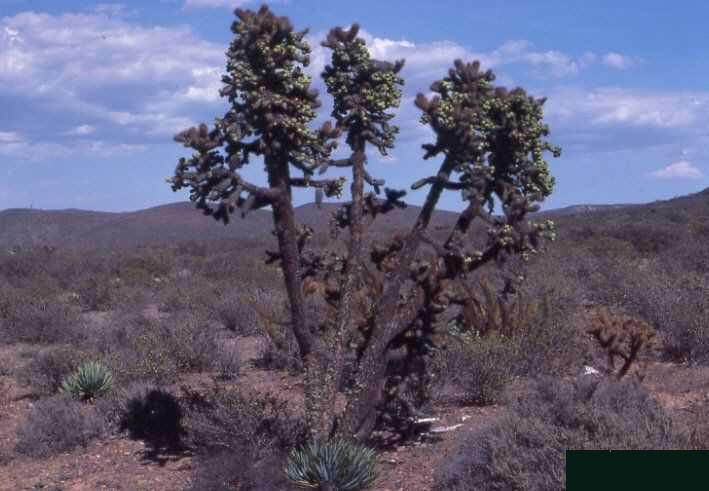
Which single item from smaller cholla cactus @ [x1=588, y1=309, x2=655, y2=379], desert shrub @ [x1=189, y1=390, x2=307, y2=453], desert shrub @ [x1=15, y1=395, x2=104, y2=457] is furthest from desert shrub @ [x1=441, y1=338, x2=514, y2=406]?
desert shrub @ [x1=15, y1=395, x2=104, y2=457]

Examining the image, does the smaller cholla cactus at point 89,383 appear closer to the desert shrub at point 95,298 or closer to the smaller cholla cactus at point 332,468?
the smaller cholla cactus at point 332,468

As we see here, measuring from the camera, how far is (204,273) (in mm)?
29812

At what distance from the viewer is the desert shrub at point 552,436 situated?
603cm

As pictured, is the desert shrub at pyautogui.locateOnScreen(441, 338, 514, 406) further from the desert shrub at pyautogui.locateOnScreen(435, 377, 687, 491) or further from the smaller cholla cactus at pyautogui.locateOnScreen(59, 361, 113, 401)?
the smaller cholla cactus at pyautogui.locateOnScreen(59, 361, 113, 401)

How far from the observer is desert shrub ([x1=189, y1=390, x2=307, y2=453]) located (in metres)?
8.04

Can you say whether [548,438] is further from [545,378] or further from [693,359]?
[693,359]

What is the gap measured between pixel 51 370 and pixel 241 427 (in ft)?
17.0

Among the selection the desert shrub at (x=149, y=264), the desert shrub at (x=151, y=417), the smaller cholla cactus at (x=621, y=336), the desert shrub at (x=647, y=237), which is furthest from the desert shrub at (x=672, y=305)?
the desert shrub at (x=149, y=264)

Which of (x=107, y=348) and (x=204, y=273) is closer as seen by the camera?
(x=107, y=348)

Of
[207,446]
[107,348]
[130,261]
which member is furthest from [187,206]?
[207,446]

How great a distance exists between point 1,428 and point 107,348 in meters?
3.74

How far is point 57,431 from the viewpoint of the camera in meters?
9.44

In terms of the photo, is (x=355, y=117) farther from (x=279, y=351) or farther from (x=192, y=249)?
(x=192, y=249)

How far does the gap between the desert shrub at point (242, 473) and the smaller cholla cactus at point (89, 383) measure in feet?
11.9
